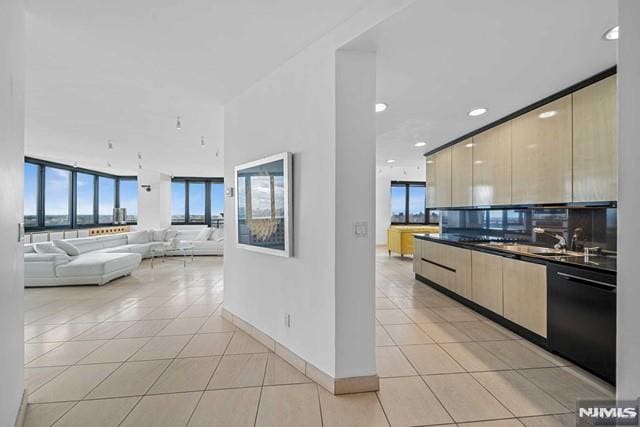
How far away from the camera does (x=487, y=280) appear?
344cm

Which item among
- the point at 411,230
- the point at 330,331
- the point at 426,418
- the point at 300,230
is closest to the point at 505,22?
the point at 300,230

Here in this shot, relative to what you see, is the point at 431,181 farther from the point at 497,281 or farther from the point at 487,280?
the point at 497,281

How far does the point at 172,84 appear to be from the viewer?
2.94m

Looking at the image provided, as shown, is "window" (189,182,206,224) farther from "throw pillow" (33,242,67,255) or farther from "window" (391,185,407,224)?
"window" (391,185,407,224)

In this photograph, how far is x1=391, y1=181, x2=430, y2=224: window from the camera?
1076cm

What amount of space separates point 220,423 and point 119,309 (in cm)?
307

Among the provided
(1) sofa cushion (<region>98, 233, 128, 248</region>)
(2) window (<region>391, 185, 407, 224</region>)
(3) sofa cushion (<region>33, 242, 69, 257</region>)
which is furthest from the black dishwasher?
(1) sofa cushion (<region>98, 233, 128, 248</region>)

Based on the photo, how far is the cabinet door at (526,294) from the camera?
106 inches

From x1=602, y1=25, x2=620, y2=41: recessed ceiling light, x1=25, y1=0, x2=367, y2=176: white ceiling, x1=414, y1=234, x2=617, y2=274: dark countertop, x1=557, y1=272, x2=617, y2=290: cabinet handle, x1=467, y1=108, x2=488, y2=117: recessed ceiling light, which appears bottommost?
x1=557, y1=272, x2=617, y2=290: cabinet handle

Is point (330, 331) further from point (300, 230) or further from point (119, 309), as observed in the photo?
point (119, 309)

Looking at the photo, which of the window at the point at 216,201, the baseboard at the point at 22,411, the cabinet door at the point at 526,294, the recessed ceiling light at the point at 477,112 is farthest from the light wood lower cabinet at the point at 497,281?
the window at the point at 216,201

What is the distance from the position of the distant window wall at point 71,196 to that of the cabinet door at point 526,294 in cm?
989

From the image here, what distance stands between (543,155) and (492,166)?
0.79 m

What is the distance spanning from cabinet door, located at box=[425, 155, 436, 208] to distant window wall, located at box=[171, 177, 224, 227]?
7.60 metres
